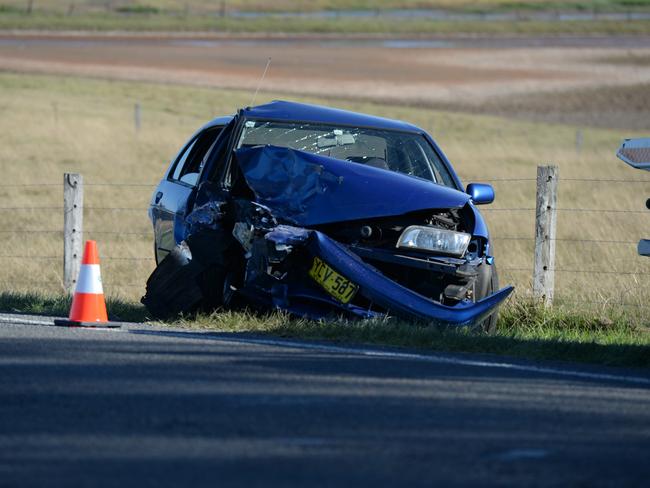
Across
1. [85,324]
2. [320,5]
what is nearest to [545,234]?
[85,324]

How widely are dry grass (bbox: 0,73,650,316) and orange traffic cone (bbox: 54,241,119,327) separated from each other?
146 inches

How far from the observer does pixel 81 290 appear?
9.66 m

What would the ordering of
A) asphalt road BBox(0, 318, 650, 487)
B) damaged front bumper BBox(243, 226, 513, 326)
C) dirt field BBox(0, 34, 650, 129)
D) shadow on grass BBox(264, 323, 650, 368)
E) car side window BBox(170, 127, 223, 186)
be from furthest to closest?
dirt field BBox(0, 34, 650, 129) → car side window BBox(170, 127, 223, 186) → damaged front bumper BBox(243, 226, 513, 326) → shadow on grass BBox(264, 323, 650, 368) → asphalt road BBox(0, 318, 650, 487)

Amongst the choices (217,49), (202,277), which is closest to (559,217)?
(202,277)

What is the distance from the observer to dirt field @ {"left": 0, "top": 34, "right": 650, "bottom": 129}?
45719 mm

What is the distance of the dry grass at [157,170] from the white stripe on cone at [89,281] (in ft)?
12.2

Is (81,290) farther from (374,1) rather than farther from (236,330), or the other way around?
(374,1)

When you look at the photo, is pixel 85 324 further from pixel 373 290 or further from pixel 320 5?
pixel 320 5

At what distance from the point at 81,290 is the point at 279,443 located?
431cm

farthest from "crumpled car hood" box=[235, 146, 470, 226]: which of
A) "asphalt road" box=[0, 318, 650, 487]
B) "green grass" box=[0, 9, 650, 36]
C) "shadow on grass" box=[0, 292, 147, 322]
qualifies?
"green grass" box=[0, 9, 650, 36]

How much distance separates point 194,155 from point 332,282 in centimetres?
284

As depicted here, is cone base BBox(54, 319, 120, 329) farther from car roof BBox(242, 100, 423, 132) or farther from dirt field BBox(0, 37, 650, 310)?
dirt field BBox(0, 37, 650, 310)

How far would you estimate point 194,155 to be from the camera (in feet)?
37.8

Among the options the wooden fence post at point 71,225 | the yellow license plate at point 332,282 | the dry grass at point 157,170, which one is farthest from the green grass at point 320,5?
the yellow license plate at point 332,282
